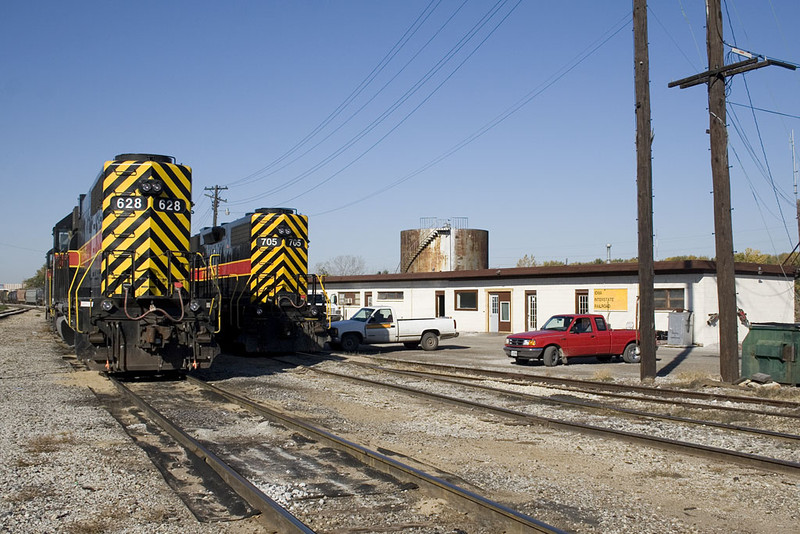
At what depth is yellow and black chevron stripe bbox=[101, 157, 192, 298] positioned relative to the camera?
1365 centimetres

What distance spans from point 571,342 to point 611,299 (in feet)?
36.1

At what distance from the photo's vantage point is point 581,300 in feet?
102

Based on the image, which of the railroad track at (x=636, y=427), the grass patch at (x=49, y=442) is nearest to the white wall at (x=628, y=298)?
the railroad track at (x=636, y=427)

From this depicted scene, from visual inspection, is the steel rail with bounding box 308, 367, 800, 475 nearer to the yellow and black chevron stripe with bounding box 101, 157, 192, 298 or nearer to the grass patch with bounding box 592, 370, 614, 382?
the grass patch with bounding box 592, 370, 614, 382

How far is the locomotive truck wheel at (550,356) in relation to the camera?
759 inches

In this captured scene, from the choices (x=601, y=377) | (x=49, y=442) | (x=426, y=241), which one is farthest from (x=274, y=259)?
(x=426, y=241)

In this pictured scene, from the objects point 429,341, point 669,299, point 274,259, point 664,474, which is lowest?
point 664,474

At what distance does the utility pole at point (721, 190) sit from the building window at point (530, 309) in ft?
58.1

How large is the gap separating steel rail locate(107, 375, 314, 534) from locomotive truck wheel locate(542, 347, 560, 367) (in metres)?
11.9

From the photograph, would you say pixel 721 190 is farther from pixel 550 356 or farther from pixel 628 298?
pixel 628 298

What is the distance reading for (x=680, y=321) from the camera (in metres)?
26.7

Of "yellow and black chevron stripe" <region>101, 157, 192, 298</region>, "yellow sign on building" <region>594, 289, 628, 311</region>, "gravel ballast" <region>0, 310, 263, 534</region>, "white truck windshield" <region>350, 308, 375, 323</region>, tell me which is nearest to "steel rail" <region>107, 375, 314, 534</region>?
"gravel ballast" <region>0, 310, 263, 534</region>

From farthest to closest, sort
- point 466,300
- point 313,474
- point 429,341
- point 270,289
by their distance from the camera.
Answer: point 466,300 < point 429,341 < point 270,289 < point 313,474

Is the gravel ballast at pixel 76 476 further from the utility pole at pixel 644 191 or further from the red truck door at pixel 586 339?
the red truck door at pixel 586 339
